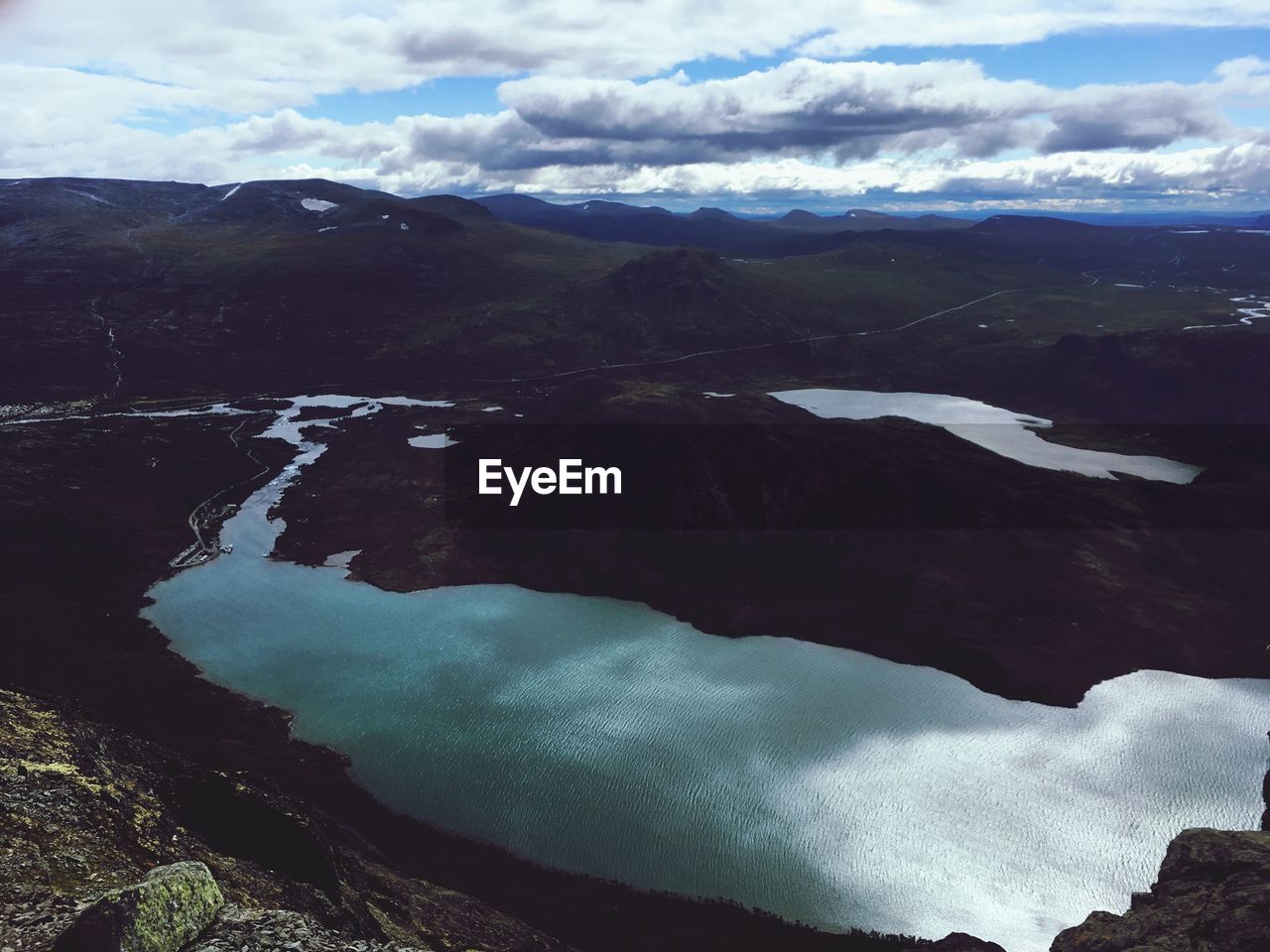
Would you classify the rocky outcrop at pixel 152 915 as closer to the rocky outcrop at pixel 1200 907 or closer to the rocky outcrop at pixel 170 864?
the rocky outcrop at pixel 170 864

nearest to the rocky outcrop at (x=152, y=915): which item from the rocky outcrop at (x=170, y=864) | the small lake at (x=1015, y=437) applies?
the rocky outcrop at (x=170, y=864)

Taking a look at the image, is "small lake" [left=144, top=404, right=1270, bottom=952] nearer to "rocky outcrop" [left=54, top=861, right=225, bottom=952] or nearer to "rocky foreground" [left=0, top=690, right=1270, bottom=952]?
"rocky foreground" [left=0, top=690, right=1270, bottom=952]

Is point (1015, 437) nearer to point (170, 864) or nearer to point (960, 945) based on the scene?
point (960, 945)

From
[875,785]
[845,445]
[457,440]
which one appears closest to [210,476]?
[457,440]

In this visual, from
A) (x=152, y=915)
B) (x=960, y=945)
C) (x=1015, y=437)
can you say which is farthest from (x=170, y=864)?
(x=1015, y=437)

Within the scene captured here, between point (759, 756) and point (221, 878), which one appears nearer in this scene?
point (221, 878)

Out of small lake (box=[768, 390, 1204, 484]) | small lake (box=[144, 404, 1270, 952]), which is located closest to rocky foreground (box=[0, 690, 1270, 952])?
small lake (box=[144, 404, 1270, 952])
